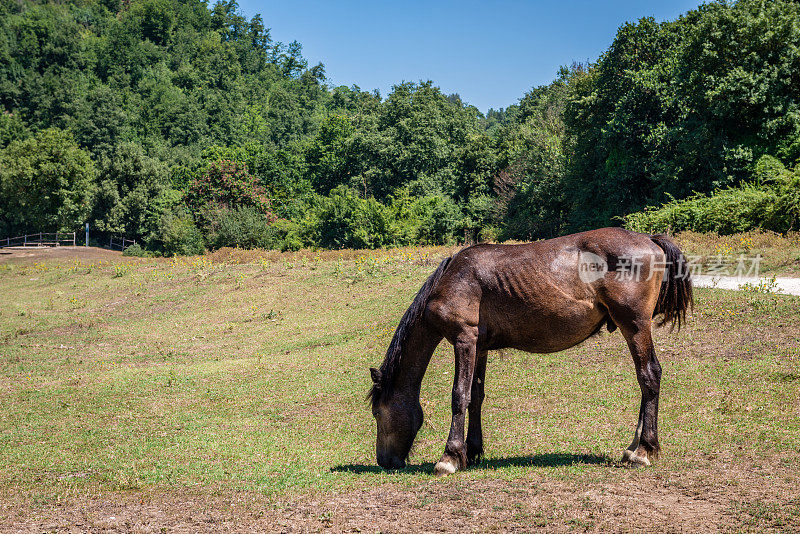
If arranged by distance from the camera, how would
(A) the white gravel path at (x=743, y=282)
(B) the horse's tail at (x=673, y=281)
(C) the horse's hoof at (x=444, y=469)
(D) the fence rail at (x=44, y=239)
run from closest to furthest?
1. (C) the horse's hoof at (x=444, y=469)
2. (B) the horse's tail at (x=673, y=281)
3. (A) the white gravel path at (x=743, y=282)
4. (D) the fence rail at (x=44, y=239)

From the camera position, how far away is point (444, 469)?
816 cm

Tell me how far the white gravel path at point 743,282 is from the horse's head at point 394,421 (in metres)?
12.4

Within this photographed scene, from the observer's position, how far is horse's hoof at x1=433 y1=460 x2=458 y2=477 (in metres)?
8.15

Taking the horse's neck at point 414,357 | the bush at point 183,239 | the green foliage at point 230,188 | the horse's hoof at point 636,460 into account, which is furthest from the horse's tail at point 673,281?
the green foliage at point 230,188

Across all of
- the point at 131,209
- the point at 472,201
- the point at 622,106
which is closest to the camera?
the point at 622,106

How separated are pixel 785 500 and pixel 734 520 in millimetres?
778

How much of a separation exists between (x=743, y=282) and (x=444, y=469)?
1422 cm

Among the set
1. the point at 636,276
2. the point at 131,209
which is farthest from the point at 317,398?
the point at 131,209

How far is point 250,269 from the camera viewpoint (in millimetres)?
33188

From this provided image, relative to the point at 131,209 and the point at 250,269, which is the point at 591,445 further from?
the point at 131,209

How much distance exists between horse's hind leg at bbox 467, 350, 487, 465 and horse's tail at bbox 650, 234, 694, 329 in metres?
2.47

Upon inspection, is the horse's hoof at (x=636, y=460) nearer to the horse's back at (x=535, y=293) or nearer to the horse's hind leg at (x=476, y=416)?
the horse's back at (x=535, y=293)

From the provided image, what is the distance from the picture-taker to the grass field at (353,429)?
22.1ft

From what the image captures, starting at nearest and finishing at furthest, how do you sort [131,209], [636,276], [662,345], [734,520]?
1. [734,520]
2. [636,276]
3. [662,345]
4. [131,209]
